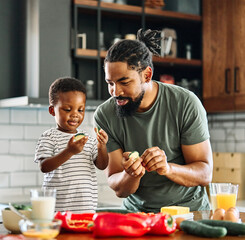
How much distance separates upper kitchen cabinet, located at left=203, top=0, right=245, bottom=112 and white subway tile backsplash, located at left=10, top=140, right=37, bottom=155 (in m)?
1.56

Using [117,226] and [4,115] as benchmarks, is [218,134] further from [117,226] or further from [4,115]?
[117,226]

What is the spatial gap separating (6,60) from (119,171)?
1.82 metres

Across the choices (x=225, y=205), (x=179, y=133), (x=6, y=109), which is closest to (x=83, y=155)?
(x=179, y=133)

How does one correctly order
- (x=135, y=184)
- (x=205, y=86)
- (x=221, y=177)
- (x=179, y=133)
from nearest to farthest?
(x=135, y=184) < (x=179, y=133) < (x=221, y=177) < (x=205, y=86)

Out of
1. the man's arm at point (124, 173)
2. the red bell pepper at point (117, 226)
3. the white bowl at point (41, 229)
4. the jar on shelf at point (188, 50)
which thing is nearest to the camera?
the white bowl at point (41, 229)

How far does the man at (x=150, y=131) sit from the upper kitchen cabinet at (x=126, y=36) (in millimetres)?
1478

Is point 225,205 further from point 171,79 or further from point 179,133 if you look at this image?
point 171,79

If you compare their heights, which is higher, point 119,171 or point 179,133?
point 179,133

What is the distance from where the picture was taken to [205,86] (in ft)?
14.4

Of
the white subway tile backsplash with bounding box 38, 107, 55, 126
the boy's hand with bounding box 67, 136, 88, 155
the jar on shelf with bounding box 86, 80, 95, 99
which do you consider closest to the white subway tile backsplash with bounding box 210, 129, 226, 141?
the jar on shelf with bounding box 86, 80, 95, 99

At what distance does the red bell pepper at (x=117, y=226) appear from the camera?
1464 millimetres

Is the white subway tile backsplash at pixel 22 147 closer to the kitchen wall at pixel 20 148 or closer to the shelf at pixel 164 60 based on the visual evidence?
the kitchen wall at pixel 20 148

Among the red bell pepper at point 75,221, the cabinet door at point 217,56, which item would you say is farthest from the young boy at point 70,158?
the cabinet door at point 217,56

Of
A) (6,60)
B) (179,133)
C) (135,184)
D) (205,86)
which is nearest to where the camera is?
(135,184)
